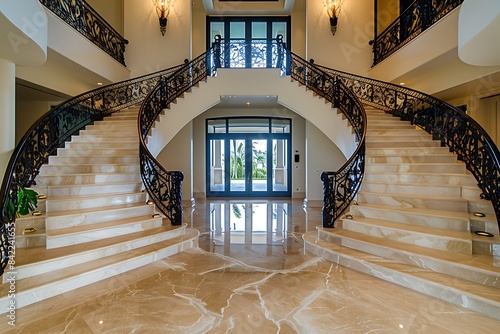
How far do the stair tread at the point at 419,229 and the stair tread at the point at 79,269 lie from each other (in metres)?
2.95

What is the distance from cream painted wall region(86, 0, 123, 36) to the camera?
8.13 metres

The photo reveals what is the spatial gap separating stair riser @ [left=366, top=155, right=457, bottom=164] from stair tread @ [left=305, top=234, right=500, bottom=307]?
→ 2.09 m

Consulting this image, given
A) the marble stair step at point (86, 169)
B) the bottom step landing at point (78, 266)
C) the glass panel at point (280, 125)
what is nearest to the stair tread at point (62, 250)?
the bottom step landing at point (78, 266)

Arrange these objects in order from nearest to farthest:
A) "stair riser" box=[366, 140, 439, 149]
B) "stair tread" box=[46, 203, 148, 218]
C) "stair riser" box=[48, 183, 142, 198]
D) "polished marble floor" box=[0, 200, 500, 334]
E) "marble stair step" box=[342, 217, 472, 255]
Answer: "polished marble floor" box=[0, 200, 500, 334] < "marble stair step" box=[342, 217, 472, 255] < "stair tread" box=[46, 203, 148, 218] < "stair riser" box=[48, 183, 142, 198] < "stair riser" box=[366, 140, 439, 149]

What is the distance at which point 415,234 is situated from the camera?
3.13m

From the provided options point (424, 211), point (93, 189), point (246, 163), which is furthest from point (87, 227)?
point (246, 163)

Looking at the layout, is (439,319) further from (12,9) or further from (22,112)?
(22,112)

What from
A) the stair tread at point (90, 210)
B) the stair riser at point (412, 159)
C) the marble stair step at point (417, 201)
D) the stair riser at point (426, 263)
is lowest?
the stair riser at point (426, 263)

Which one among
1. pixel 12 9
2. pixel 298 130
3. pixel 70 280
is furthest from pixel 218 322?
pixel 298 130

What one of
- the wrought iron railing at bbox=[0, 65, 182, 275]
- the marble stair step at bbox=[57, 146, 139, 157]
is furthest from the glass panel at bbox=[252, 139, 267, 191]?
the marble stair step at bbox=[57, 146, 139, 157]

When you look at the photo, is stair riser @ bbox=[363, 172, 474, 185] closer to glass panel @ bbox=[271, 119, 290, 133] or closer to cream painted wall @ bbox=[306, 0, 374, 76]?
cream painted wall @ bbox=[306, 0, 374, 76]

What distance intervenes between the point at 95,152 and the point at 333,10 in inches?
311

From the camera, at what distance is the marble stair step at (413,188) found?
3.72m

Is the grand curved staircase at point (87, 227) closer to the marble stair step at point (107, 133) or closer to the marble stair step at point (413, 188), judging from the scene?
the marble stair step at point (107, 133)
